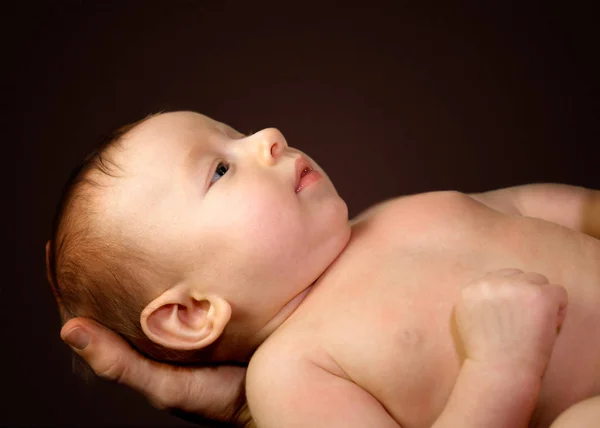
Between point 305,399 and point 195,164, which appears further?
point 195,164

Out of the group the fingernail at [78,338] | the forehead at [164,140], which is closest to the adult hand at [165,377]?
the fingernail at [78,338]

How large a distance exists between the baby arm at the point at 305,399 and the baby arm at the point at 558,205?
15.7 inches

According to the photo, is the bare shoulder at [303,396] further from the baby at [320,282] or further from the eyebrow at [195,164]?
the eyebrow at [195,164]

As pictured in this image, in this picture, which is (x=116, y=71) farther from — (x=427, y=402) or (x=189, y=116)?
(x=427, y=402)

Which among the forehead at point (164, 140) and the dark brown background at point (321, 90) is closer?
the forehead at point (164, 140)

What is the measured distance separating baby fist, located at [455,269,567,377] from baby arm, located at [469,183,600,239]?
0.29 meters

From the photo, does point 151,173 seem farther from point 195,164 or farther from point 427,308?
point 427,308

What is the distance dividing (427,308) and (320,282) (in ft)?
0.56

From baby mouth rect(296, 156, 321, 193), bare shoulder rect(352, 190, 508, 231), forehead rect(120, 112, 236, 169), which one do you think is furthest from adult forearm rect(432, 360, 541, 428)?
forehead rect(120, 112, 236, 169)

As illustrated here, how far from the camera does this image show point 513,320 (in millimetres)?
681

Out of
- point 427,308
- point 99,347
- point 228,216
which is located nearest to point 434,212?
point 427,308

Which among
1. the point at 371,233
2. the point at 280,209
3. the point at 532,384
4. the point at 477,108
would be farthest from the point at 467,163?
the point at 532,384

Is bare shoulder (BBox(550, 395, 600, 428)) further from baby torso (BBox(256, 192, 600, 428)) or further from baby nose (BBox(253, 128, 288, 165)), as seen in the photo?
baby nose (BBox(253, 128, 288, 165))

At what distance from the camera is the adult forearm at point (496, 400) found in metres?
0.66
